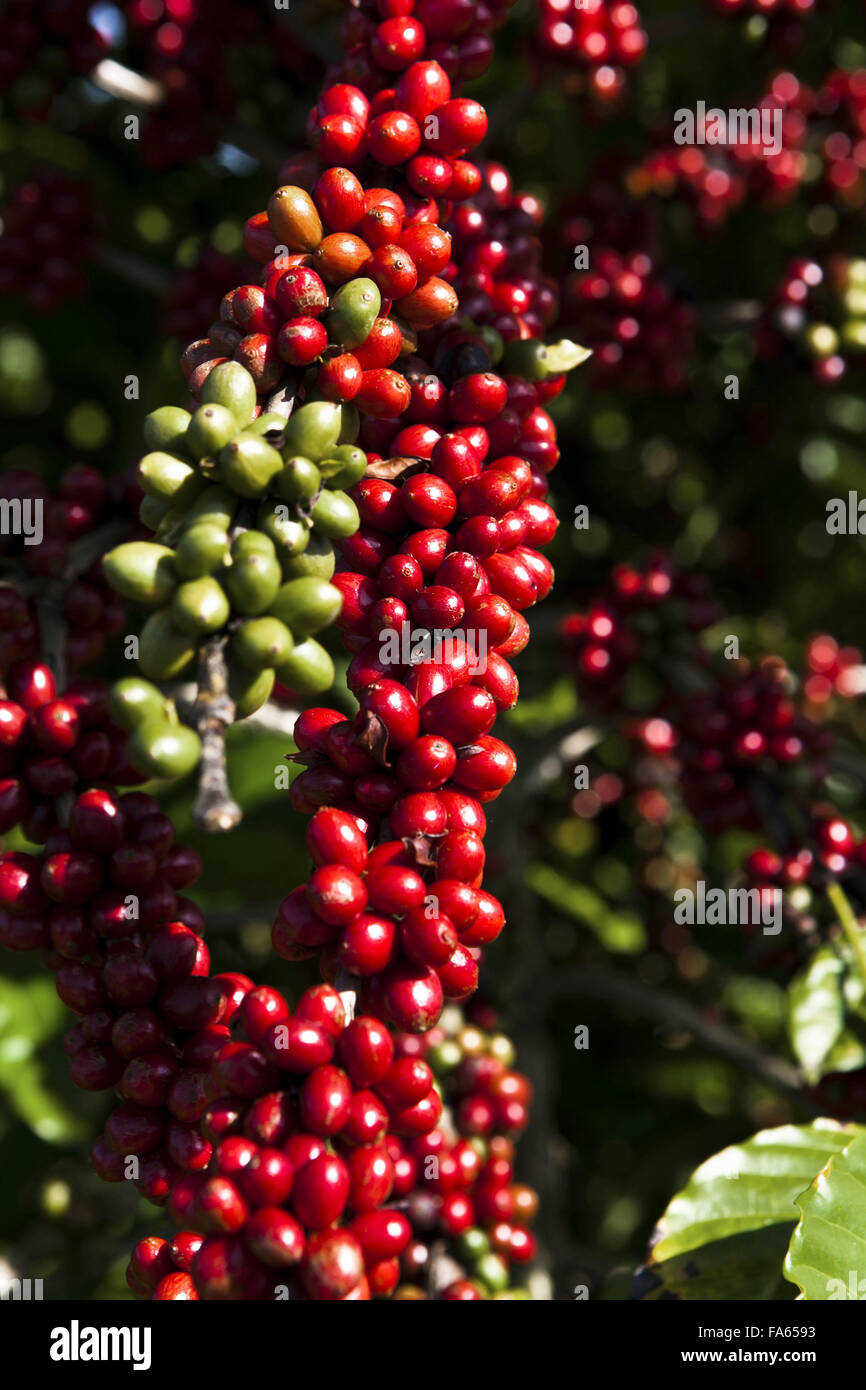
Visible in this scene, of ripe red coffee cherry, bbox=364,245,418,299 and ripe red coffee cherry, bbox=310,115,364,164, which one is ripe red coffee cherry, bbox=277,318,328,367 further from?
ripe red coffee cherry, bbox=310,115,364,164

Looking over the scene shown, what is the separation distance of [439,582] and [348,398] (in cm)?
20

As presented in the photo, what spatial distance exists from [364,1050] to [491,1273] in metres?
1.00

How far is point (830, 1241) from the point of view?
4.40ft

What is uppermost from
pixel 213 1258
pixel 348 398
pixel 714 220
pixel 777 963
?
pixel 714 220

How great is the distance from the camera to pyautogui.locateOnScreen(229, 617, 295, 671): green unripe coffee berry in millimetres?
863

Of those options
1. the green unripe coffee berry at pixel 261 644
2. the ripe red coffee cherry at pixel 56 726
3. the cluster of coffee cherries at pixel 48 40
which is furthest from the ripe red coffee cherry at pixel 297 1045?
the cluster of coffee cherries at pixel 48 40

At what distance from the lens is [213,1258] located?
92 cm

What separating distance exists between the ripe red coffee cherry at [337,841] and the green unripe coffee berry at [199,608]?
0.24m

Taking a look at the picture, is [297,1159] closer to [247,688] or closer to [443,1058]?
[247,688]

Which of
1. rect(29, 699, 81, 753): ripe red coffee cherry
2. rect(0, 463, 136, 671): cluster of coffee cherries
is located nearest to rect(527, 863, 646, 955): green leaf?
rect(0, 463, 136, 671): cluster of coffee cherries

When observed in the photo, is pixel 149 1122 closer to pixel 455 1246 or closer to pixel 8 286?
pixel 455 1246

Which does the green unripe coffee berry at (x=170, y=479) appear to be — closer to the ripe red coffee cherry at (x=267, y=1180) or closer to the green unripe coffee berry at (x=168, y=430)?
the green unripe coffee berry at (x=168, y=430)
